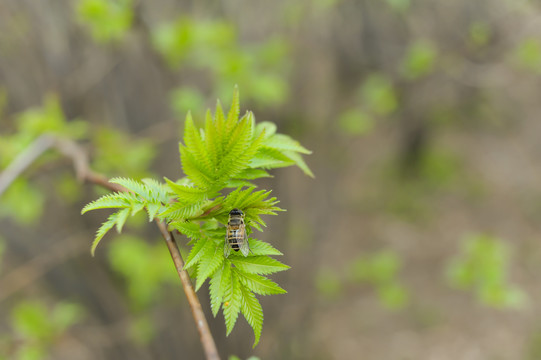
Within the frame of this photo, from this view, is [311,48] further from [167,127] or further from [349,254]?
[349,254]

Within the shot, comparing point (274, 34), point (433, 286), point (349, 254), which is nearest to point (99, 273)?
point (274, 34)

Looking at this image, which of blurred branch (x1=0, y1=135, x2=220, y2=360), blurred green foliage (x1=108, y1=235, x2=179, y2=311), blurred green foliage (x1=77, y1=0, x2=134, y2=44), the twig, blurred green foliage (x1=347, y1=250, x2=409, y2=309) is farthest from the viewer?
blurred green foliage (x1=347, y1=250, x2=409, y2=309)

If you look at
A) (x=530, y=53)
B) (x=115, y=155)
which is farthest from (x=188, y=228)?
(x=530, y=53)

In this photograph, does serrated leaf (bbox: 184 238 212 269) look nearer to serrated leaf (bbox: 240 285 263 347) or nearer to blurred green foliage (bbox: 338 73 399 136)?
serrated leaf (bbox: 240 285 263 347)

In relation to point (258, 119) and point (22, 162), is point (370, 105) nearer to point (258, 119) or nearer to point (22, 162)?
point (258, 119)

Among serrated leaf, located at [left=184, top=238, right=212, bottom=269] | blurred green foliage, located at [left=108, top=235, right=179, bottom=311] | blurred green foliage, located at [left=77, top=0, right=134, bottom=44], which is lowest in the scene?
serrated leaf, located at [left=184, top=238, right=212, bottom=269]

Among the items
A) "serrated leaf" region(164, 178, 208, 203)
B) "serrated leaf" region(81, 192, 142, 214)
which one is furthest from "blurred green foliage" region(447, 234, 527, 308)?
"serrated leaf" region(81, 192, 142, 214)

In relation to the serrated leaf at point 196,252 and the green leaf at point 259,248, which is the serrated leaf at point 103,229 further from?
the green leaf at point 259,248
